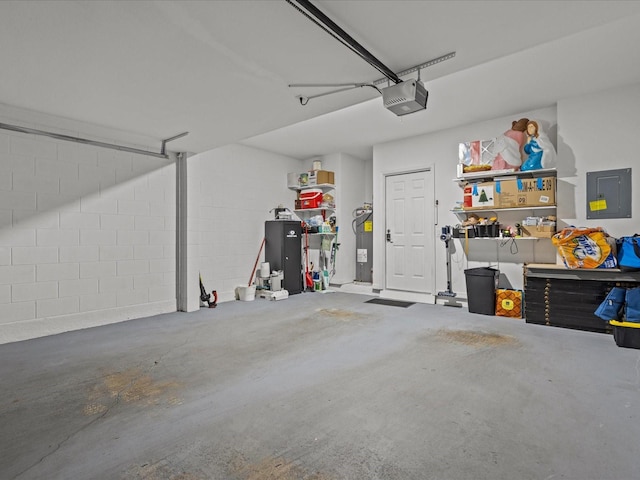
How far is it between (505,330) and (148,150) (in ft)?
17.6

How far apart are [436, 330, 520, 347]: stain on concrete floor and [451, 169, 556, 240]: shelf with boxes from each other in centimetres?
167

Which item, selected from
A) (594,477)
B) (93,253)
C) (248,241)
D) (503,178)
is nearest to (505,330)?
(503,178)

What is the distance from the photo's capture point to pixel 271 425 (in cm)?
201

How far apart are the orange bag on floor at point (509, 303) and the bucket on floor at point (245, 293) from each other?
13.1 ft

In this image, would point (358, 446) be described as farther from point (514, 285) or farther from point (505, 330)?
point (514, 285)

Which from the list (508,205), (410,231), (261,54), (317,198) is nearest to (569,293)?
(508,205)

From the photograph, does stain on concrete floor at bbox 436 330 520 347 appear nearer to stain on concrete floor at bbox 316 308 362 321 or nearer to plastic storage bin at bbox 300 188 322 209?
stain on concrete floor at bbox 316 308 362 321

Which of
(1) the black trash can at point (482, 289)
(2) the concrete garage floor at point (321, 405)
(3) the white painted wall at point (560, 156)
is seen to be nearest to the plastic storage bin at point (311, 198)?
(3) the white painted wall at point (560, 156)

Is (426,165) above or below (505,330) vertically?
above

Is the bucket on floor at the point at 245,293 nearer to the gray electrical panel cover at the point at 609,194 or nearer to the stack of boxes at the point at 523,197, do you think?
the stack of boxes at the point at 523,197

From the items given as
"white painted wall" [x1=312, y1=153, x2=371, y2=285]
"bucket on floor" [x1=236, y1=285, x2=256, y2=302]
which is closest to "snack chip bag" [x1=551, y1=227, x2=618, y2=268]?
"white painted wall" [x1=312, y1=153, x2=371, y2=285]

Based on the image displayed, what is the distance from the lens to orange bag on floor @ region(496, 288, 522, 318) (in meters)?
4.66

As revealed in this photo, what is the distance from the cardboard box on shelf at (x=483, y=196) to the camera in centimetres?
496

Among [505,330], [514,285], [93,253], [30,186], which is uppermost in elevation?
[30,186]
